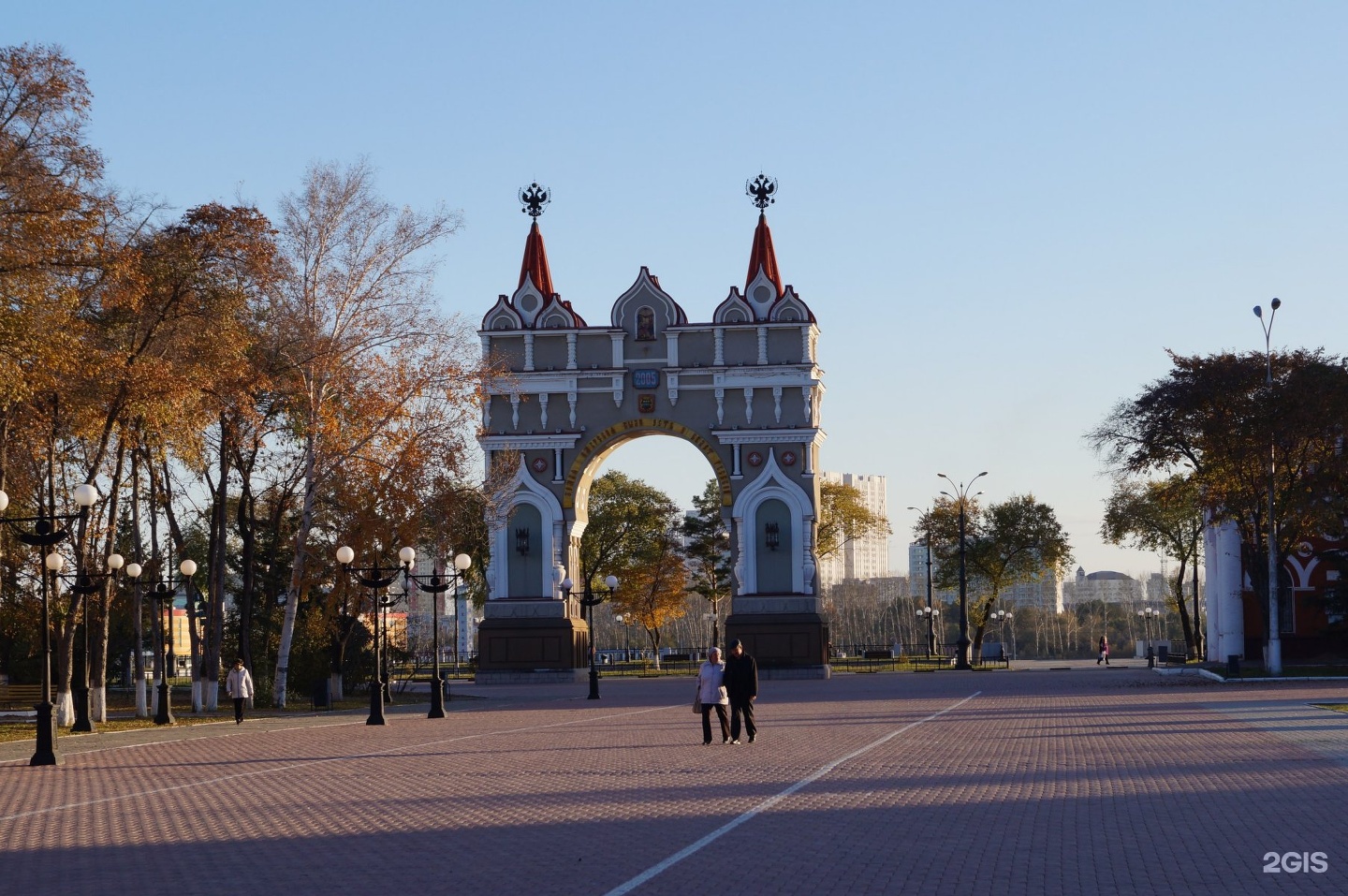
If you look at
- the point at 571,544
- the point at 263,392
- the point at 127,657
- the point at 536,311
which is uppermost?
the point at 536,311

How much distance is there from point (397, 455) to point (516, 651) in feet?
68.1

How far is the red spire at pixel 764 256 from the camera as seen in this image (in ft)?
211

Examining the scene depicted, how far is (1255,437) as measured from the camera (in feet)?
159

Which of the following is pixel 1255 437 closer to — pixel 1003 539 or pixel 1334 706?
pixel 1334 706

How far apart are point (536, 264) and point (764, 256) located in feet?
31.8

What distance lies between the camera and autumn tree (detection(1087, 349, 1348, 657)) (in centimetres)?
4803

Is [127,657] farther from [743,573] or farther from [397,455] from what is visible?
[397,455]

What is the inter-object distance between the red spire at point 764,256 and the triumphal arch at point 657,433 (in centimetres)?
79

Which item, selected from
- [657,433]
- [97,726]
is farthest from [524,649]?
[97,726]

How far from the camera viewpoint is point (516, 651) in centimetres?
6103

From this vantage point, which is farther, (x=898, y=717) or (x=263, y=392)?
(x=263, y=392)

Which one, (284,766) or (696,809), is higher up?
(696,809)

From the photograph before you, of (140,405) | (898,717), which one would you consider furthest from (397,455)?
(898,717)

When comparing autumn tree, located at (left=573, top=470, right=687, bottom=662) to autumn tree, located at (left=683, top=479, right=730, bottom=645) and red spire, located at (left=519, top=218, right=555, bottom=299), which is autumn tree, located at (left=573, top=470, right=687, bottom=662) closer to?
autumn tree, located at (left=683, top=479, right=730, bottom=645)
